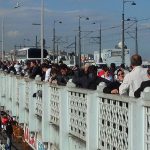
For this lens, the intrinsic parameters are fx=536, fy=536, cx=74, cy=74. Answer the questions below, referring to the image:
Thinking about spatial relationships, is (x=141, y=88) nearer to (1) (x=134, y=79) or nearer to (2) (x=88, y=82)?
(1) (x=134, y=79)

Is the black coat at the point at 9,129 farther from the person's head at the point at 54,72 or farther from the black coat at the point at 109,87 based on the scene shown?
the black coat at the point at 109,87

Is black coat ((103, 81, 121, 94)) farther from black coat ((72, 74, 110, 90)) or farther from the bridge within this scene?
black coat ((72, 74, 110, 90))

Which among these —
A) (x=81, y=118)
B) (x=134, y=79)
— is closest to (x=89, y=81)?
(x=81, y=118)

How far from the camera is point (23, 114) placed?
1711cm

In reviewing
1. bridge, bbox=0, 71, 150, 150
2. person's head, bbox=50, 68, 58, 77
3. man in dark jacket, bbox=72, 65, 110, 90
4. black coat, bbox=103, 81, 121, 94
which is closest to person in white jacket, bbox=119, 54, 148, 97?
black coat, bbox=103, 81, 121, 94

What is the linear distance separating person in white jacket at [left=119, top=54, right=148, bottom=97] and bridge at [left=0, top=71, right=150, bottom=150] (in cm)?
38

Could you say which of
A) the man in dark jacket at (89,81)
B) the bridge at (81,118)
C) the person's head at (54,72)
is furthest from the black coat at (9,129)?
the man in dark jacket at (89,81)

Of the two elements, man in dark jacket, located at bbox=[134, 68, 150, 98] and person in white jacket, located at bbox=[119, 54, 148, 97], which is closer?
man in dark jacket, located at bbox=[134, 68, 150, 98]

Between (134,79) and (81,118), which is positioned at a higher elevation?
(134,79)

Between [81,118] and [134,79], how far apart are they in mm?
1537

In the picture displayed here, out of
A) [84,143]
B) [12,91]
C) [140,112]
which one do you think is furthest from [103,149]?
[12,91]

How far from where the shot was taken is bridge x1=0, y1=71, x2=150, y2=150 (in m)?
6.35

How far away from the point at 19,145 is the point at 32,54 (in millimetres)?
37902

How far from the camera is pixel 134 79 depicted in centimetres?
828
